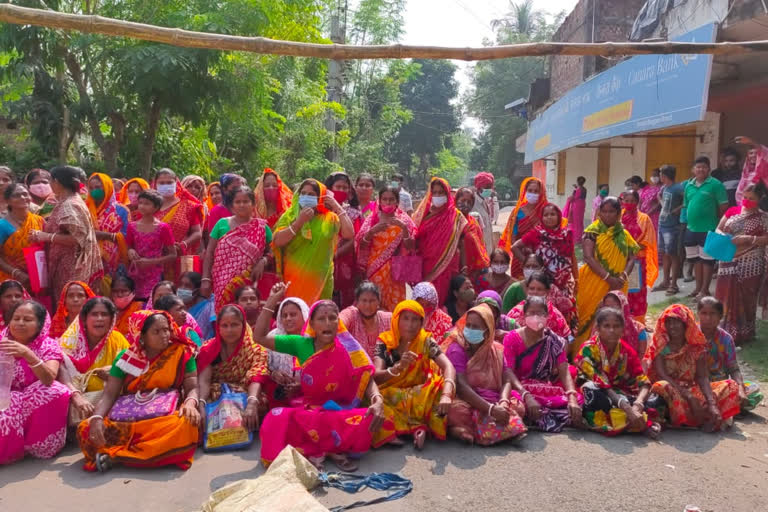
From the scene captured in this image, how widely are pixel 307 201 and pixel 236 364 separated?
138 cm

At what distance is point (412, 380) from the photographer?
4.39 metres

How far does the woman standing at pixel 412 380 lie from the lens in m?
4.16

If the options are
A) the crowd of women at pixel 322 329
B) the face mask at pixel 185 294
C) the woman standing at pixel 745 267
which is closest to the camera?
the crowd of women at pixel 322 329

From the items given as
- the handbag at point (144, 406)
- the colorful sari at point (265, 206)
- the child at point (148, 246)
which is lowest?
the handbag at point (144, 406)

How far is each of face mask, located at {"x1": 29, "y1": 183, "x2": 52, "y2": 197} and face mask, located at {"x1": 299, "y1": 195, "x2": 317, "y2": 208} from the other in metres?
2.11

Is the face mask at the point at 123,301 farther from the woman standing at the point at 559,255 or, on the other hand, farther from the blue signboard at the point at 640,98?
the blue signboard at the point at 640,98

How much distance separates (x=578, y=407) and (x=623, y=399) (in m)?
0.30

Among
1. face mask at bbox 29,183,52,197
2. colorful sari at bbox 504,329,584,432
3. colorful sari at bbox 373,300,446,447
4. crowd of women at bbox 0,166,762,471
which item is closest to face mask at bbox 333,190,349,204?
crowd of women at bbox 0,166,762,471

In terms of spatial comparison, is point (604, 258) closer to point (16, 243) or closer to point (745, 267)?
point (745, 267)

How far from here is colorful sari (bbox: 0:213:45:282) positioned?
509cm

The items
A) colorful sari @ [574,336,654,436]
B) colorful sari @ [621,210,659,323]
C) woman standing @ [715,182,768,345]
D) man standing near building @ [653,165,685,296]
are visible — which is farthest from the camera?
man standing near building @ [653,165,685,296]

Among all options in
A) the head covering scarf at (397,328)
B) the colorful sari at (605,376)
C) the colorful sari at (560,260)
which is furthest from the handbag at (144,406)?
the colorful sari at (560,260)

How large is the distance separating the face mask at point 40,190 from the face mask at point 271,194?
1.72 meters

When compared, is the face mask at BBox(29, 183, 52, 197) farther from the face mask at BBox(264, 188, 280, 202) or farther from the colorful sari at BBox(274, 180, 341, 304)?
the colorful sari at BBox(274, 180, 341, 304)
